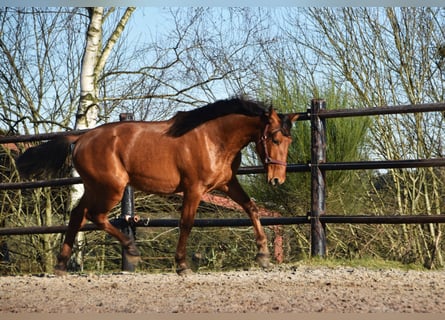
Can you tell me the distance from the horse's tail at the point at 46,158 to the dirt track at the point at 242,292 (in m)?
1.33

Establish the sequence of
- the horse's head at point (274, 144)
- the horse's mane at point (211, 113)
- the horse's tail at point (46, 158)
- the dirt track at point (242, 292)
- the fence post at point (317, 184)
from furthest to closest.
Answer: the horse's tail at point (46, 158)
the fence post at point (317, 184)
the horse's mane at point (211, 113)
the horse's head at point (274, 144)
the dirt track at point (242, 292)

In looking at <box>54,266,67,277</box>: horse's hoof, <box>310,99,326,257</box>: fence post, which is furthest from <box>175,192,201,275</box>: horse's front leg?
<box>310,99,326,257</box>: fence post

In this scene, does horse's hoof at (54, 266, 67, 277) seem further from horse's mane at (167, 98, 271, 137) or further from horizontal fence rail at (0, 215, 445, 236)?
horse's mane at (167, 98, 271, 137)

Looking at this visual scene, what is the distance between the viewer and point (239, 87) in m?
12.4

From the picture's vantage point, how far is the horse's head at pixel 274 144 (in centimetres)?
687

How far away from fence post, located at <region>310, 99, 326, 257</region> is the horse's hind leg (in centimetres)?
221

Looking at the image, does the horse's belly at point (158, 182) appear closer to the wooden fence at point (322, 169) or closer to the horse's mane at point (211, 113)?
the horse's mane at point (211, 113)

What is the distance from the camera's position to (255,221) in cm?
715

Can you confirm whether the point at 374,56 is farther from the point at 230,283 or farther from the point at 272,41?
the point at 230,283

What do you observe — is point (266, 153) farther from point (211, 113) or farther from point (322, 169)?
point (322, 169)

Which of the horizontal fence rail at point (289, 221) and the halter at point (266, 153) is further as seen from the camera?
the horizontal fence rail at point (289, 221)

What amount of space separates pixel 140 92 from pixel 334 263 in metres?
7.19

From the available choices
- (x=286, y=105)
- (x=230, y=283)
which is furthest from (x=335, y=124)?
(x=230, y=283)

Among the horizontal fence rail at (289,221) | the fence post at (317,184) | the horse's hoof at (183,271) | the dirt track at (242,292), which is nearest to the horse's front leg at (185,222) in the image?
the horse's hoof at (183,271)
